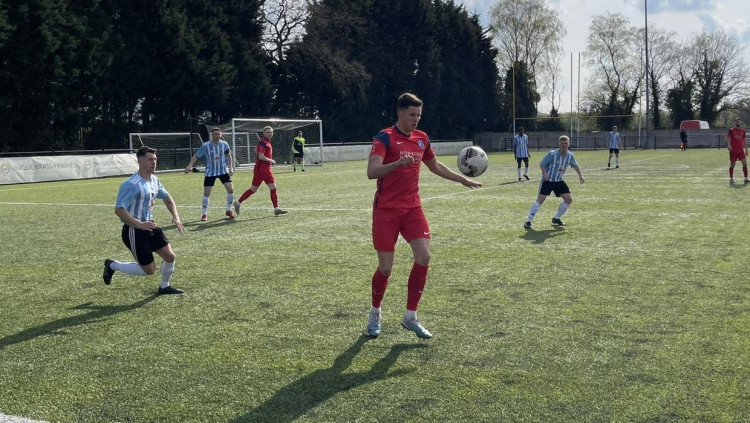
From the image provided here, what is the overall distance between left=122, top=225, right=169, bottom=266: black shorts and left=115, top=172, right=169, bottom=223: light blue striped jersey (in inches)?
6.5

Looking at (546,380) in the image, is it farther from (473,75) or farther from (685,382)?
(473,75)

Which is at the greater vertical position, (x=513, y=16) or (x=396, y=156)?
(x=513, y=16)

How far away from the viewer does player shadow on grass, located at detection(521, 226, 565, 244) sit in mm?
11686

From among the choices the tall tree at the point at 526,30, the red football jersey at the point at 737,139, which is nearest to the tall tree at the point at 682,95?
the tall tree at the point at 526,30

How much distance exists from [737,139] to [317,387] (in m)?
21.0

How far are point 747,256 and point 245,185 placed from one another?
18964 millimetres

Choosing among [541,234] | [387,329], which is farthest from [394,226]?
[541,234]

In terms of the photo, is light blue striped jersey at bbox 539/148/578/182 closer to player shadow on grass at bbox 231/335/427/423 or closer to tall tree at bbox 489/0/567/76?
player shadow on grass at bbox 231/335/427/423

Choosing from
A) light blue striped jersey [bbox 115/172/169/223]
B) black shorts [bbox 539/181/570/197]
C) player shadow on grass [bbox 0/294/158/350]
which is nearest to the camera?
player shadow on grass [bbox 0/294/158/350]

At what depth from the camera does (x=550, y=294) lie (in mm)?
7645

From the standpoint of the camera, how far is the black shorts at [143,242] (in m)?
7.89

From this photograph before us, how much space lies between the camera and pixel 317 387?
194 inches

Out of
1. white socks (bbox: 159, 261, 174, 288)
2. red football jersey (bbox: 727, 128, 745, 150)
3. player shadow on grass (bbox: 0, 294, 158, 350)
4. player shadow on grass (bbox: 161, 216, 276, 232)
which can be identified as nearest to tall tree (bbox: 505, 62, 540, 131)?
red football jersey (bbox: 727, 128, 745, 150)

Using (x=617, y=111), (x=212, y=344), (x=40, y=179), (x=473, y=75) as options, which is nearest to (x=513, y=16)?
(x=473, y=75)
